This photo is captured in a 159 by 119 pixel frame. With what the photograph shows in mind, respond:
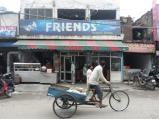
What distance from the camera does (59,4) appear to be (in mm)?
32750

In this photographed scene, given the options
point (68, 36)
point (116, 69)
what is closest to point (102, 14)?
point (68, 36)

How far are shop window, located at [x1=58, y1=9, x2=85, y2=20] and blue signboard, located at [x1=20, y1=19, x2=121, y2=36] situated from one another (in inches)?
82.2

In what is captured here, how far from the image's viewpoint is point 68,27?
3094cm

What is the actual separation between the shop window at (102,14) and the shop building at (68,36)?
0.16 meters

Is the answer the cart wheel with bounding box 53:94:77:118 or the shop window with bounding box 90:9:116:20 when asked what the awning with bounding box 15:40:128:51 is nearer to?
the shop window with bounding box 90:9:116:20

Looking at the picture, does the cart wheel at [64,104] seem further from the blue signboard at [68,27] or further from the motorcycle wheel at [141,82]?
the blue signboard at [68,27]

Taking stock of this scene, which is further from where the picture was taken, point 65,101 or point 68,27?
point 68,27

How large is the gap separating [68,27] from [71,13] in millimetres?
2745

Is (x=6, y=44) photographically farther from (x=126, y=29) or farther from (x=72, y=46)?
(x=126, y=29)

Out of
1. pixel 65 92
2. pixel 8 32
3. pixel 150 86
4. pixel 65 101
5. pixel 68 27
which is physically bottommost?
pixel 150 86

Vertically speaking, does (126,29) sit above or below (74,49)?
above

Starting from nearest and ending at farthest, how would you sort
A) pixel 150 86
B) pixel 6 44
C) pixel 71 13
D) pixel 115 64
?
pixel 150 86 → pixel 6 44 → pixel 115 64 → pixel 71 13

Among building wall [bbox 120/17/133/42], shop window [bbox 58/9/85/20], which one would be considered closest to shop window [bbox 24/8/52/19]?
shop window [bbox 58/9/85/20]

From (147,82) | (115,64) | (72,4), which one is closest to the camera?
(147,82)
